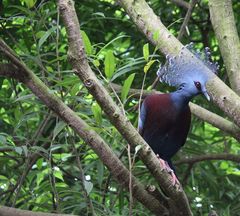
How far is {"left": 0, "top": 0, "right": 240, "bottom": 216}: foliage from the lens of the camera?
2445 millimetres

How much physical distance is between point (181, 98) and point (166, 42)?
232 millimetres

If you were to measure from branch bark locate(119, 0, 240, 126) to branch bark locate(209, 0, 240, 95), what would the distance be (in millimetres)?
147

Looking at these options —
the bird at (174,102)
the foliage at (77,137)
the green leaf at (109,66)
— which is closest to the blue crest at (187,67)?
the bird at (174,102)

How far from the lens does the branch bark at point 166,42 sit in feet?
7.02

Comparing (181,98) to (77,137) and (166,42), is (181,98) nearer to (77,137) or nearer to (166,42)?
(166,42)

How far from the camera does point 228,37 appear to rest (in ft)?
8.04

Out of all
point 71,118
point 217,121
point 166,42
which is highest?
point 166,42

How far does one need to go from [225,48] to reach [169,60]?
10.7 inches

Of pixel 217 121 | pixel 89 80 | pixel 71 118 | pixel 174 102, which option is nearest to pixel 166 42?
pixel 174 102

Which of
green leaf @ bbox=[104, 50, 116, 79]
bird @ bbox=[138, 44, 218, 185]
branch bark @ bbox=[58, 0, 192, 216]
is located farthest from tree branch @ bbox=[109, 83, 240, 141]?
branch bark @ bbox=[58, 0, 192, 216]

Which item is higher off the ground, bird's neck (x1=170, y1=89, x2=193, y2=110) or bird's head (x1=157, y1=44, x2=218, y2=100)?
bird's head (x1=157, y1=44, x2=218, y2=100)

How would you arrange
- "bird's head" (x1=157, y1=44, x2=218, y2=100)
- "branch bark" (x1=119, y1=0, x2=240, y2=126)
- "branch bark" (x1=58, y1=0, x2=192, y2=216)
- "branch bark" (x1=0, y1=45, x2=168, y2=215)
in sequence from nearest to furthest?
"branch bark" (x1=58, y1=0, x2=192, y2=216) → "branch bark" (x1=0, y1=45, x2=168, y2=215) → "branch bark" (x1=119, y1=0, x2=240, y2=126) → "bird's head" (x1=157, y1=44, x2=218, y2=100)

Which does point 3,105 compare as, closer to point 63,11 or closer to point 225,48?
point 225,48

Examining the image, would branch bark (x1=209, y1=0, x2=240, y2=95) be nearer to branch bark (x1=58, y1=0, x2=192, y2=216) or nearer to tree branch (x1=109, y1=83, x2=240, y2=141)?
tree branch (x1=109, y1=83, x2=240, y2=141)
